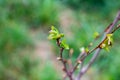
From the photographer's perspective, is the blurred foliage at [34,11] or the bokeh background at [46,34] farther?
the blurred foliage at [34,11]

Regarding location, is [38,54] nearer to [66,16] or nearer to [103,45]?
[66,16]

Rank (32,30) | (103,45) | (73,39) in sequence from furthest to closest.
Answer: (32,30) → (73,39) → (103,45)

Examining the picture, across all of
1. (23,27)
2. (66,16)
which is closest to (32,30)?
(23,27)

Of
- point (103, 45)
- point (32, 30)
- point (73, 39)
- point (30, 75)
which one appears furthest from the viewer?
point (32, 30)

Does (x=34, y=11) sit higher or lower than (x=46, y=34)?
higher

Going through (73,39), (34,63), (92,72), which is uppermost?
(73,39)

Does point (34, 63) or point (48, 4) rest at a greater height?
point (48, 4)

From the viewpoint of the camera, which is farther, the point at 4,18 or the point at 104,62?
the point at 4,18

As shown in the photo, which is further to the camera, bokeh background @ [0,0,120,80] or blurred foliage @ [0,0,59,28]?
blurred foliage @ [0,0,59,28]
